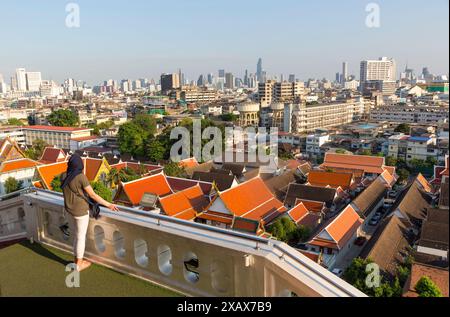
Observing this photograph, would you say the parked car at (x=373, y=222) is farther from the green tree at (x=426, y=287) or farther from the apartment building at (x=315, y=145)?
the apartment building at (x=315, y=145)

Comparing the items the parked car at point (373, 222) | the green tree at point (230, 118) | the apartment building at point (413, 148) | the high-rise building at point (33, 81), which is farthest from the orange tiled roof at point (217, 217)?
the high-rise building at point (33, 81)

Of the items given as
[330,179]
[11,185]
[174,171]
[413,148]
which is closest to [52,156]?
[11,185]

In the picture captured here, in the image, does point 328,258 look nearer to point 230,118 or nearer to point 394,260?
point 394,260

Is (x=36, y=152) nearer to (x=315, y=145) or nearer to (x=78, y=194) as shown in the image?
(x=315, y=145)

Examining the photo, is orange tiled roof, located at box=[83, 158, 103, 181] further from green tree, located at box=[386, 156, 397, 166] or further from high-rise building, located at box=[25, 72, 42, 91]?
high-rise building, located at box=[25, 72, 42, 91]

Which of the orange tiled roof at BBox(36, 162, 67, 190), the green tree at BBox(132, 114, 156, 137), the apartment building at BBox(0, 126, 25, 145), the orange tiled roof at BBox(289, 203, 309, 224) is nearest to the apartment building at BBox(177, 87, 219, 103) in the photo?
the apartment building at BBox(0, 126, 25, 145)
